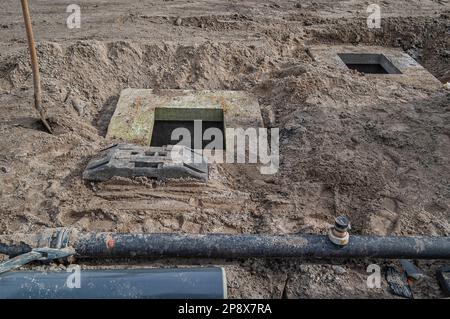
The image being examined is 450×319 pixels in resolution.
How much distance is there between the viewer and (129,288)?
8.89ft

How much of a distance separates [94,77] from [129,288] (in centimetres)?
414

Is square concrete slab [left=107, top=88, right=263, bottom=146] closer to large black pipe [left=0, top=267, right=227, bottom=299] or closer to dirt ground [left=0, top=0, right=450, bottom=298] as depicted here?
dirt ground [left=0, top=0, right=450, bottom=298]

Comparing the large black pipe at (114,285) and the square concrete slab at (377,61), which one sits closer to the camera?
the large black pipe at (114,285)

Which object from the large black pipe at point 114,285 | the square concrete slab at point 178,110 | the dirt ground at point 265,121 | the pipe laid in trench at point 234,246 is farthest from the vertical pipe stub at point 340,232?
the square concrete slab at point 178,110

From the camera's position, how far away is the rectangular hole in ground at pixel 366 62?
23.7 feet

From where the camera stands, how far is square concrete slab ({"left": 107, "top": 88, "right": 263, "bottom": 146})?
204 inches

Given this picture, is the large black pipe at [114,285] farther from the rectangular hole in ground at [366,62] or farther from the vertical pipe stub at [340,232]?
the rectangular hole in ground at [366,62]

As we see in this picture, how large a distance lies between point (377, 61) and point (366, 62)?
19 cm

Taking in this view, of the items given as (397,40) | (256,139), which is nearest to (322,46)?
(397,40)

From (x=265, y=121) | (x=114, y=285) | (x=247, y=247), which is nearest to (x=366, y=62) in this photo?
(x=265, y=121)

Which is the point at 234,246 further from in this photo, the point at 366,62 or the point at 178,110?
the point at 366,62

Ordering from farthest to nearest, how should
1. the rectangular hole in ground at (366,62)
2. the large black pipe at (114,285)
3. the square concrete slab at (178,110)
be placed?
the rectangular hole in ground at (366,62) < the square concrete slab at (178,110) < the large black pipe at (114,285)

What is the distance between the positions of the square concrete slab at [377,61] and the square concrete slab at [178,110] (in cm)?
198

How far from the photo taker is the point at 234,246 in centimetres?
314
